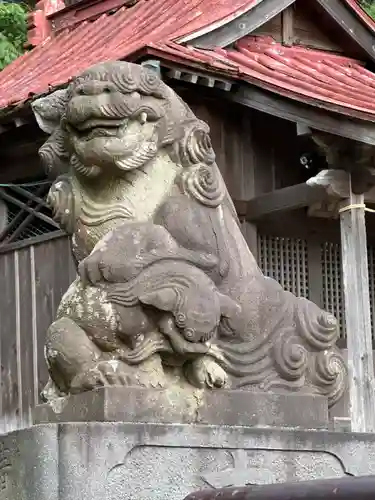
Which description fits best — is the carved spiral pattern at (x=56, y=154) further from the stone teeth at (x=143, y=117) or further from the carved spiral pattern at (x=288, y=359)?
the carved spiral pattern at (x=288, y=359)

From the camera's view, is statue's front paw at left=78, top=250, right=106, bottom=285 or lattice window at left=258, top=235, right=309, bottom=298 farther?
lattice window at left=258, top=235, right=309, bottom=298

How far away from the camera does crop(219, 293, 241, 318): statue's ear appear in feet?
18.0

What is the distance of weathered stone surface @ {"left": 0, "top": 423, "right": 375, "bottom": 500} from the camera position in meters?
4.96

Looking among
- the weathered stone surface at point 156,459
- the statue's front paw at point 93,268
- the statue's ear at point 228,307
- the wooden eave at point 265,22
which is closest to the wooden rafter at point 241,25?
the wooden eave at point 265,22

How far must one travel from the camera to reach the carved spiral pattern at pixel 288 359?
18.4ft

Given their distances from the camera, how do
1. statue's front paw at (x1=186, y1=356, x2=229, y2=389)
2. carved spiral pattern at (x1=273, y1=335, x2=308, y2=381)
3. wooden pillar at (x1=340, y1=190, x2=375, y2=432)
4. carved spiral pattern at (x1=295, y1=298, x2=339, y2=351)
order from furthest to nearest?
wooden pillar at (x1=340, y1=190, x2=375, y2=432), carved spiral pattern at (x1=295, y1=298, x2=339, y2=351), carved spiral pattern at (x1=273, y1=335, x2=308, y2=381), statue's front paw at (x1=186, y1=356, x2=229, y2=389)

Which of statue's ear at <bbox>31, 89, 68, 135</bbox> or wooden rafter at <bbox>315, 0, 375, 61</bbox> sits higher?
wooden rafter at <bbox>315, 0, 375, 61</bbox>

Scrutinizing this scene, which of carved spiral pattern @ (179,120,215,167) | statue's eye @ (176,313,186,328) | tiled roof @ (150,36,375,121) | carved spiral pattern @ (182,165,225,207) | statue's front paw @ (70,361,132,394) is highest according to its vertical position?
tiled roof @ (150,36,375,121)

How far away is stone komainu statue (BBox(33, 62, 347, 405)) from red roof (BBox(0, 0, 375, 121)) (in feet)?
12.7

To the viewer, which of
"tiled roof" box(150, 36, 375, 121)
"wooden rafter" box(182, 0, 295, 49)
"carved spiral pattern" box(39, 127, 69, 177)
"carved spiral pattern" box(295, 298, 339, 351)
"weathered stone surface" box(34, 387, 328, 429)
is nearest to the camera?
"weathered stone surface" box(34, 387, 328, 429)

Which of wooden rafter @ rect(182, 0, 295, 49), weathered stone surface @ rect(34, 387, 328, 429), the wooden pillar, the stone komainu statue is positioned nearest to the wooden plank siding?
wooden rafter @ rect(182, 0, 295, 49)

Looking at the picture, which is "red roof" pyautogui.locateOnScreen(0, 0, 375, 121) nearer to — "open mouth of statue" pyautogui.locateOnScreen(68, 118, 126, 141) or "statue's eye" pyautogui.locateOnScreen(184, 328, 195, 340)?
"open mouth of statue" pyautogui.locateOnScreen(68, 118, 126, 141)

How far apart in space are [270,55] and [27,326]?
3.35 metres

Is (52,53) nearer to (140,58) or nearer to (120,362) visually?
(140,58)
